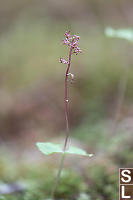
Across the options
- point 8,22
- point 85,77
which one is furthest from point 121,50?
point 8,22

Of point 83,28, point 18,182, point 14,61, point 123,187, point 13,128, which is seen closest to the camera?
point 123,187

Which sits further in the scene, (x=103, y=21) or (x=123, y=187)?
(x=103, y=21)

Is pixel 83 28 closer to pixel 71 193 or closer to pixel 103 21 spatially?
pixel 103 21

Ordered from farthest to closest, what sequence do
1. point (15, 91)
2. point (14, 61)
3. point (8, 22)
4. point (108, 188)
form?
1. point (8, 22)
2. point (14, 61)
3. point (15, 91)
4. point (108, 188)

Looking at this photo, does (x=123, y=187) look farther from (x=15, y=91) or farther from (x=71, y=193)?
(x=15, y=91)

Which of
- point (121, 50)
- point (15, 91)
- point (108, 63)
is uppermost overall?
point (121, 50)

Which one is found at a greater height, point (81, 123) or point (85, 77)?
point (85, 77)
